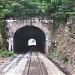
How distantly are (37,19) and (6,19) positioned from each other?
3.18 meters

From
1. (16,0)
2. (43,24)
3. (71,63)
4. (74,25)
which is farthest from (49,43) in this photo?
(71,63)

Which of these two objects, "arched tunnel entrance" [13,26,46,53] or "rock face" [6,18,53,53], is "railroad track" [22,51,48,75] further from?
"arched tunnel entrance" [13,26,46,53]

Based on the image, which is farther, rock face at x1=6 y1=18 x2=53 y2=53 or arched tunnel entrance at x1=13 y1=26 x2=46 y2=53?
arched tunnel entrance at x1=13 y1=26 x2=46 y2=53

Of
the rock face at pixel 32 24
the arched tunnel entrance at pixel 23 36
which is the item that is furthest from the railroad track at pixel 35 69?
the arched tunnel entrance at pixel 23 36

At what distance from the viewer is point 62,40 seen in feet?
72.6

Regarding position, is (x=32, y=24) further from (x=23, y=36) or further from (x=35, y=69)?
(x=35, y=69)

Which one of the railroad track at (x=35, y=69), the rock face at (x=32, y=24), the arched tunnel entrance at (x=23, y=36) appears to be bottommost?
the arched tunnel entrance at (x=23, y=36)

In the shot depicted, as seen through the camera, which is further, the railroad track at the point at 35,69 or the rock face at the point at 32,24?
the rock face at the point at 32,24

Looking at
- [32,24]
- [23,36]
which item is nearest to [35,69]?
[32,24]

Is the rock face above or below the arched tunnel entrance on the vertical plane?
above

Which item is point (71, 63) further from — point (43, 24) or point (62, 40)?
point (43, 24)

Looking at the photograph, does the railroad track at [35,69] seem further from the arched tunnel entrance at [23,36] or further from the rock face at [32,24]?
the arched tunnel entrance at [23,36]

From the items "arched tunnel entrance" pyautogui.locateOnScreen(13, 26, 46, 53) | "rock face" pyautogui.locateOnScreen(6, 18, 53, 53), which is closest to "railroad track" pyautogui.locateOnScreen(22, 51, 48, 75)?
"rock face" pyautogui.locateOnScreen(6, 18, 53, 53)

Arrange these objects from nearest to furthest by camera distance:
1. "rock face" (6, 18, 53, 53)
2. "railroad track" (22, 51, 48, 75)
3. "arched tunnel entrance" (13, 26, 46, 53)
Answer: "railroad track" (22, 51, 48, 75)
"rock face" (6, 18, 53, 53)
"arched tunnel entrance" (13, 26, 46, 53)
